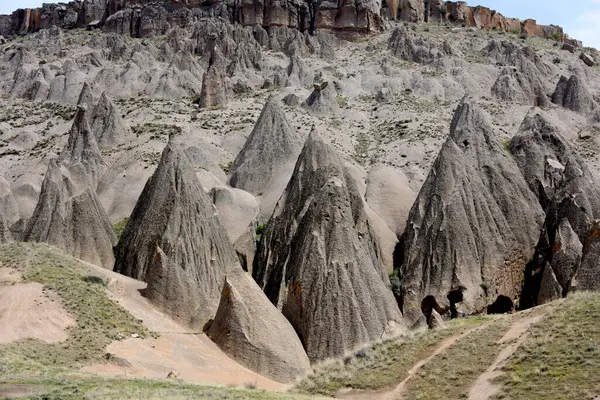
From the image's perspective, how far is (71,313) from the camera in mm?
30172

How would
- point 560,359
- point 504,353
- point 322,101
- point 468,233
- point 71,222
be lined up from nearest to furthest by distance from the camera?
point 560,359, point 504,353, point 71,222, point 468,233, point 322,101

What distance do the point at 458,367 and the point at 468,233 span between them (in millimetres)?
19658

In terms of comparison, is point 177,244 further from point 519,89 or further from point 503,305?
point 519,89

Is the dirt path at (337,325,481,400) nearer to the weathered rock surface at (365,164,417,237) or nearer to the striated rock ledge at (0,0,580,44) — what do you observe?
the weathered rock surface at (365,164,417,237)

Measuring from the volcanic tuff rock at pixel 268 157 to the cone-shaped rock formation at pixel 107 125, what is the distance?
40.6ft

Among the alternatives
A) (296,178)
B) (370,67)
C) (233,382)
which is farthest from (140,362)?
(370,67)

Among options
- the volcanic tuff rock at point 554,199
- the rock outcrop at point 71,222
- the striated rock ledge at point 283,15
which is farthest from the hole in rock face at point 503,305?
the striated rock ledge at point 283,15

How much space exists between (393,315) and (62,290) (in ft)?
47.7

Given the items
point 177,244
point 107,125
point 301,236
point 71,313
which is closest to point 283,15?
point 107,125

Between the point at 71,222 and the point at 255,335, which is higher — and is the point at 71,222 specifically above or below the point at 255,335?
above

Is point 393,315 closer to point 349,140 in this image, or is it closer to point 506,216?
point 506,216

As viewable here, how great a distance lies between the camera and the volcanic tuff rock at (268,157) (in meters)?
56.2

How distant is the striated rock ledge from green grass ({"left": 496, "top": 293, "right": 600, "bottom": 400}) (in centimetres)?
9066

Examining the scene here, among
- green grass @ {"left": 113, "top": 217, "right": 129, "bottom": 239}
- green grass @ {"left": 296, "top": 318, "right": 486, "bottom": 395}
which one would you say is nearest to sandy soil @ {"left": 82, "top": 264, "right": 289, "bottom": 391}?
green grass @ {"left": 296, "top": 318, "right": 486, "bottom": 395}
